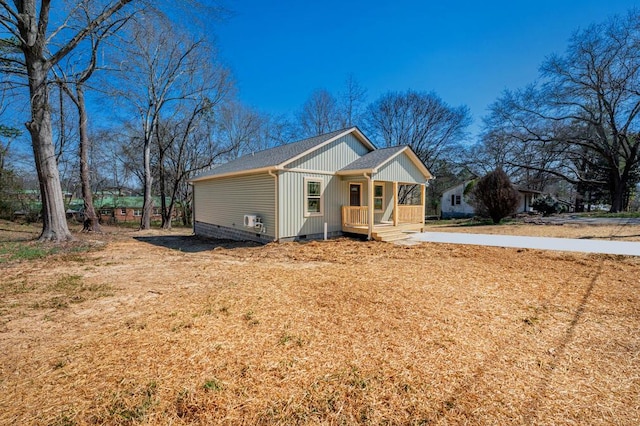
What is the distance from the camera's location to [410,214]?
496 inches

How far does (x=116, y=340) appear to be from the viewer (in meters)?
3.00

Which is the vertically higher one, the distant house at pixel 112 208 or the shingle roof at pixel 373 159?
the shingle roof at pixel 373 159

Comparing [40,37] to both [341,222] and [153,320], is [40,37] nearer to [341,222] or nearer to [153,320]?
[153,320]

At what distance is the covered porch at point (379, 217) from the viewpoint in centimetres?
1060

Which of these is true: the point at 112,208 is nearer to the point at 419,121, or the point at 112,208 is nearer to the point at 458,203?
the point at 419,121

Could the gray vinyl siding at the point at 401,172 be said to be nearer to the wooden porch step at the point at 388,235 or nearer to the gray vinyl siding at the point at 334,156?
the gray vinyl siding at the point at 334,156

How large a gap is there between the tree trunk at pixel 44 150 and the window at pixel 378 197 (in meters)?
11.9

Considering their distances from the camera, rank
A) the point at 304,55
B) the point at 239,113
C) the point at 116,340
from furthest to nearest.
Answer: the point at 239,113 → the point at 304,55 → the point at 116,340

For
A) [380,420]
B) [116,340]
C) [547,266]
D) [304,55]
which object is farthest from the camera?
[304,55]

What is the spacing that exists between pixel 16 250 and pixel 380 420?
34.2ft

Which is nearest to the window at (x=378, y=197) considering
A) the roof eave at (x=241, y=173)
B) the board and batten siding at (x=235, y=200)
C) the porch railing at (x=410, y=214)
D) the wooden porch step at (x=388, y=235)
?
the porch railing at (x=410, y=214)

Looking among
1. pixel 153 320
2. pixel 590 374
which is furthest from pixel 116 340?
pixel 590 374

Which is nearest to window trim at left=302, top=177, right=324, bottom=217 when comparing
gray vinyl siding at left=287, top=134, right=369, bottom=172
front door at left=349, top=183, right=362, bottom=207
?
gray vinyl siding at left=287, top=134, right=369, bottom=172

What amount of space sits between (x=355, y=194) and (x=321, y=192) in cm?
206
